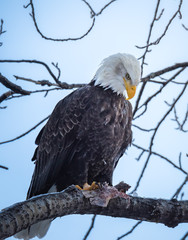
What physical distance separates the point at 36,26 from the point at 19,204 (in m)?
1.90

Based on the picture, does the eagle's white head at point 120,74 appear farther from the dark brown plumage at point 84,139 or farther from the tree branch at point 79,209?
the tree branch at point 79,209

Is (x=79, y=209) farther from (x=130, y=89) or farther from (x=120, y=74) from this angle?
(x=120, y=74)

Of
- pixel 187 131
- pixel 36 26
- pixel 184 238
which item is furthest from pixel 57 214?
pixel 187 131

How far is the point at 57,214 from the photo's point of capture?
267cm

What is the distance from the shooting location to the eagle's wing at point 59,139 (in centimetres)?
389

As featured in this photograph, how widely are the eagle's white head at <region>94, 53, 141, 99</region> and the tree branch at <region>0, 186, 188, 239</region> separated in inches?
43.3

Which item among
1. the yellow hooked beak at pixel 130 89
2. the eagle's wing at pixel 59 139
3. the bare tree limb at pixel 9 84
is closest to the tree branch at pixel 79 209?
the bare tree limb at pixel 9 84

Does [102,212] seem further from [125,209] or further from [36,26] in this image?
[36,26]

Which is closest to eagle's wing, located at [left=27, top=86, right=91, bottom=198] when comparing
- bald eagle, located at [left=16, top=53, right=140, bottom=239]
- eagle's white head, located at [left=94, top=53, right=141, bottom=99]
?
bald eagle, located at [left=16, top=53, right=140, bottom=239]

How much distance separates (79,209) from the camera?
289cm

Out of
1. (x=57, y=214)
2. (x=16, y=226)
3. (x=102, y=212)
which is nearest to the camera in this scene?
(x=16, y=226)

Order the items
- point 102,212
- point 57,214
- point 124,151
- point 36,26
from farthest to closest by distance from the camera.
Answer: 1. point 124,151
2. point 36,26
3. point 102,212
4. point 57,214

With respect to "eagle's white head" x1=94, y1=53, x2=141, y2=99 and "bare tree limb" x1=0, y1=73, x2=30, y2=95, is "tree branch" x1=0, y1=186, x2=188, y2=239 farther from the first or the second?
"eagle's white head" x1=94, y1=53, x2=141, y2=99

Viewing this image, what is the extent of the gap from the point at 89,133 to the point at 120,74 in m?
0.75
